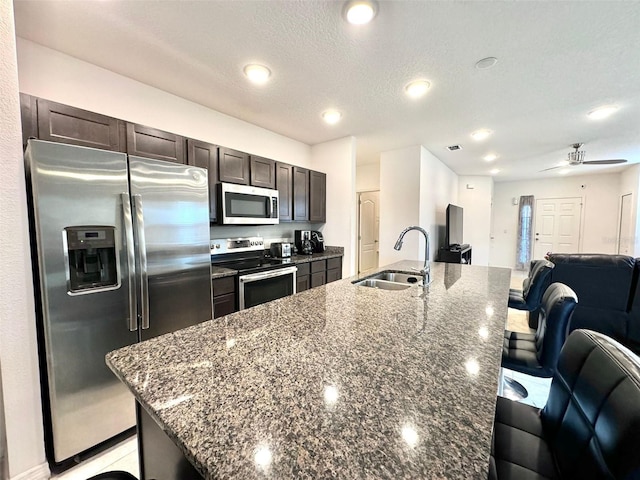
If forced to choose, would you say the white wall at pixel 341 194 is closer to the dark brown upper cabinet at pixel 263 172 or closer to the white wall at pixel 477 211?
the dark brown upper cabinet at pixel 263 172

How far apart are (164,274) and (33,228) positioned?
2.27 ft

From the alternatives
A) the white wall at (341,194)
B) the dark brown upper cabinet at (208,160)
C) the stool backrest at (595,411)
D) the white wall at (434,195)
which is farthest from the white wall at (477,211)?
the stool backrest at (595,411)

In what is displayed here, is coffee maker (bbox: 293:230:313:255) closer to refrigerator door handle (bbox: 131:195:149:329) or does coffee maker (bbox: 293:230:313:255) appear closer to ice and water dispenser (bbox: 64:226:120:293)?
refrigerator door handle (bbox: 131:195:149:329)

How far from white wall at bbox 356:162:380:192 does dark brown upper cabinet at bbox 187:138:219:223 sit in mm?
3653

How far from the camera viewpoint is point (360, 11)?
5.01 feet

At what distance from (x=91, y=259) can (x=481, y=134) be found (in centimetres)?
451

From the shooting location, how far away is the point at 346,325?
110 cm

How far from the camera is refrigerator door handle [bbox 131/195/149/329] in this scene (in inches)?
66.5

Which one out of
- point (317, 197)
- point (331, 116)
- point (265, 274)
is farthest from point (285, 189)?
point (265, 274)

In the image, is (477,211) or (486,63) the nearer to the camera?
(486,63)

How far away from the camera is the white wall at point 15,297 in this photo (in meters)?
1.24

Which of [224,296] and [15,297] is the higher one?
[15,297]

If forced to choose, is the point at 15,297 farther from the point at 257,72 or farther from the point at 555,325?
the point at 555,325

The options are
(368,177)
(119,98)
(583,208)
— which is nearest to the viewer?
(119,98)
